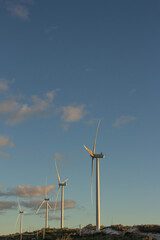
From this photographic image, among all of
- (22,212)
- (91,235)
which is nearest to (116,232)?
(91,235)

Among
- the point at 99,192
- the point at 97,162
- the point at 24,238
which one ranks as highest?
the point at 97,162

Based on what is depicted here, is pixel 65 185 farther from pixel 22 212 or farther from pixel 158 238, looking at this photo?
pixel 158 238

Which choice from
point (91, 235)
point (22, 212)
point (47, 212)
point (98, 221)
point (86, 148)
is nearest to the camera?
point (91, 235)

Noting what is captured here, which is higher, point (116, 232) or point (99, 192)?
point (99, 192)

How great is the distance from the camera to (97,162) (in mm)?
78938

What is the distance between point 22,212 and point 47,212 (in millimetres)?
17708

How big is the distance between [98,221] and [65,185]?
36.9 m

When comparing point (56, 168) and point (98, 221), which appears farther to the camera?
point (56, 168)

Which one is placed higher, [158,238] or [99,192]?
[99,192]

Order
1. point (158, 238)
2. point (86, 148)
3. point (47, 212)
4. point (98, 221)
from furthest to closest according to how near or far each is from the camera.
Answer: point (47, 212) < point (86, 148) < point (98, 221) < point (158, 238)

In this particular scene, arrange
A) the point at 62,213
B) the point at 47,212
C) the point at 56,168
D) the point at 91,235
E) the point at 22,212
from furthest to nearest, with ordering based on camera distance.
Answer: the point at 22,212 → the point at 47,212 → the point at 56,168 → the point at 62,213 → the point at 91,235

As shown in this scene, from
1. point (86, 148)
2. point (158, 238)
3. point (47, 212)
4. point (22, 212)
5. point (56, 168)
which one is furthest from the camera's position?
point (22, 212)

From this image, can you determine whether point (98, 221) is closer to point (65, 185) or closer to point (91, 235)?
point (91, 235)

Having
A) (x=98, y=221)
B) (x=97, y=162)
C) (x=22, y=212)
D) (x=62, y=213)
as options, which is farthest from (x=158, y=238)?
(x=22, y=212)
